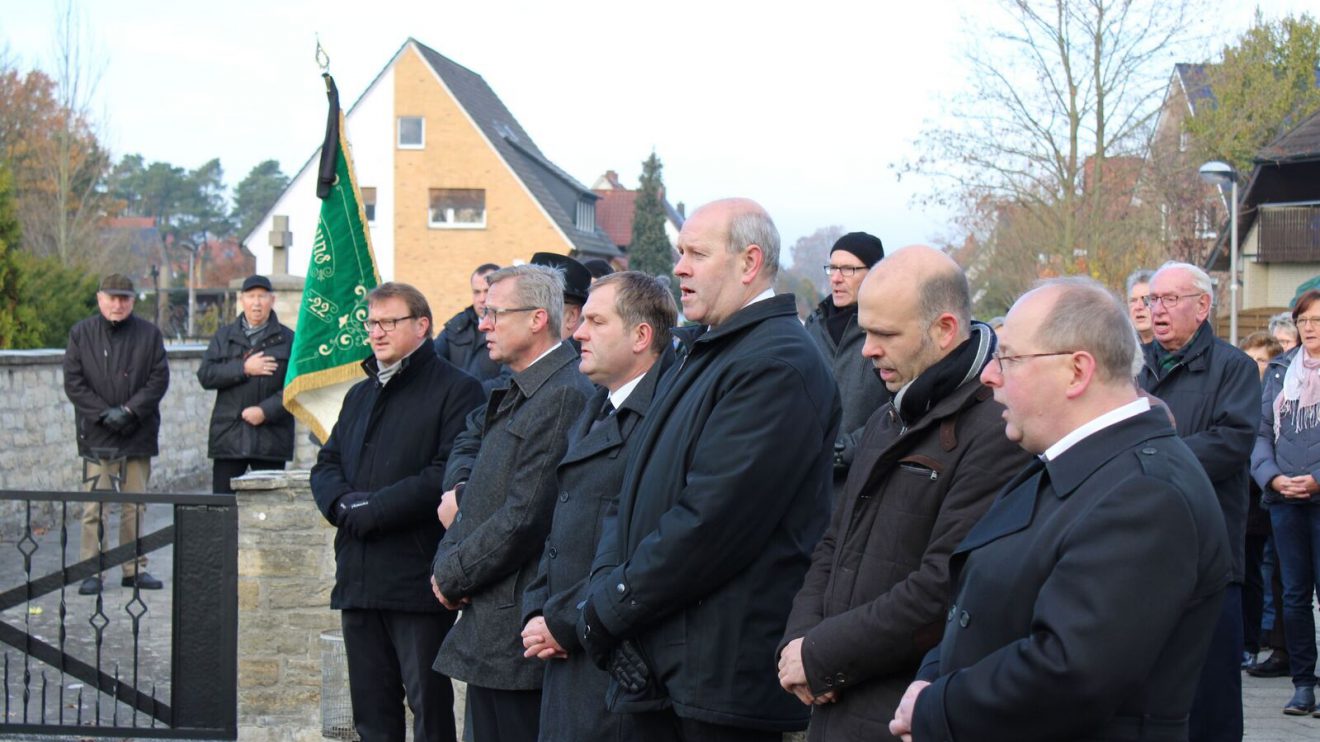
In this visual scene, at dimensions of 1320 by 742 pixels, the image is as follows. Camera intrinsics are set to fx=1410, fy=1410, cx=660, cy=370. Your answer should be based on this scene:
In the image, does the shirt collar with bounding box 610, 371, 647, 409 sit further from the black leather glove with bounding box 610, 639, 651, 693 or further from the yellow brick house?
the yellow brick house

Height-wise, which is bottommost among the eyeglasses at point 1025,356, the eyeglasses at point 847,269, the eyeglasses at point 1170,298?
the eyeglasses at point 1025,356

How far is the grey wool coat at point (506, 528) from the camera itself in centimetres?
484

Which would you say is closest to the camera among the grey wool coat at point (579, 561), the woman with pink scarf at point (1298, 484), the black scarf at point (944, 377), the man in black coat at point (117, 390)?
the black scarf at point (944, 377)

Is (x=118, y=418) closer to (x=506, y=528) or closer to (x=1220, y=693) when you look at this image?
(x=506, y=528)

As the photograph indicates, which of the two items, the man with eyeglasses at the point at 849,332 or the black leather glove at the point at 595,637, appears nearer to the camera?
the black leather glove at the point at 595,637

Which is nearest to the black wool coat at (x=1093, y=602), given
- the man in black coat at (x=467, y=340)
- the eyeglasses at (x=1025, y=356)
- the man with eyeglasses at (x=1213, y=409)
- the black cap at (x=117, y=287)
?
the eyeglasses at (x=1025, y=356)

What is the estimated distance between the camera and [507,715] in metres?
4.95

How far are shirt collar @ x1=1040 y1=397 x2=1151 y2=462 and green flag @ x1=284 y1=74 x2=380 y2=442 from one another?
539 centimetres

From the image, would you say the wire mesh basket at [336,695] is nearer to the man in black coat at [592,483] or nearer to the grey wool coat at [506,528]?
the grey wool coat at [506,528]

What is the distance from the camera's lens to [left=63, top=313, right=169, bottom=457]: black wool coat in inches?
412

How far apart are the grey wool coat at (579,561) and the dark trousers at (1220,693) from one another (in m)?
2.37

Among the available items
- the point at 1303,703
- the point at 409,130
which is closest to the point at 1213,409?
the point at 1303,703

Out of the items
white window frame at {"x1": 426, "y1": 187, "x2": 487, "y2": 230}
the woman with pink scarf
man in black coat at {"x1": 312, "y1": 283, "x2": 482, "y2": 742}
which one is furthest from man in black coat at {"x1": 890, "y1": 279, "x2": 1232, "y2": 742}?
white window frame at {"x1": 426, "y1": 187, "x2": 487, "y2": 230}

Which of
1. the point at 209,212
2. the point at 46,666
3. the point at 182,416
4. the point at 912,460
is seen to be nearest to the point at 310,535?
the point at 46,666
